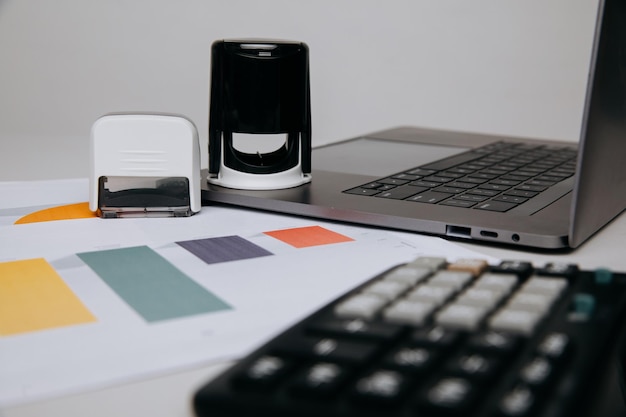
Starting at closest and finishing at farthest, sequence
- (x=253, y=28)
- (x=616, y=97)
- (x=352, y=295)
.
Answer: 1. (x=352, y=295)
2. (x=616, y=97)
3. (x=253, y=28)

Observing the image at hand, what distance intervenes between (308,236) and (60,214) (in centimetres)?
27

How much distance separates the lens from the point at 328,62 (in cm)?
191

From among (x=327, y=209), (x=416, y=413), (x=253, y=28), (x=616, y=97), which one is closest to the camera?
(x=416, y=413)

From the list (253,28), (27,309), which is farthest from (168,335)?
(253,28)

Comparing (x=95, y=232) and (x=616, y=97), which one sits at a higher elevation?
→ (x=616, y=97)

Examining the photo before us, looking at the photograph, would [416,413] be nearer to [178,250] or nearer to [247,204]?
[178,250]

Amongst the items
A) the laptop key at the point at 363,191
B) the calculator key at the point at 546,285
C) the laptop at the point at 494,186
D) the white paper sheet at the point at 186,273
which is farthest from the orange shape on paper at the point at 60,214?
the calculator key at the point at 546,285

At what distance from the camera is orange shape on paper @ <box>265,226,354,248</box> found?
766 mm

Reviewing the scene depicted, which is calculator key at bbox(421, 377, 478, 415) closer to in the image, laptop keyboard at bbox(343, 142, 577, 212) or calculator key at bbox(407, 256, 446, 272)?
calculator key at bbox(407, 256, 446, 272)

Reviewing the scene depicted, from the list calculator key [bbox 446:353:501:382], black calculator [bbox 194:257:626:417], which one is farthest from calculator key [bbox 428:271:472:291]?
calculator key [bbox 446:353:501:382]

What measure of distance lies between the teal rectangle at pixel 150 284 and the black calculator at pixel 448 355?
13 centimetres

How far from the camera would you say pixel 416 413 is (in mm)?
362

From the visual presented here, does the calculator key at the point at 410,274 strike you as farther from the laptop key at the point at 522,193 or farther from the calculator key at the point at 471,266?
the laptop key at the point at 522,193

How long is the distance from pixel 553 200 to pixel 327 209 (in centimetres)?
24
